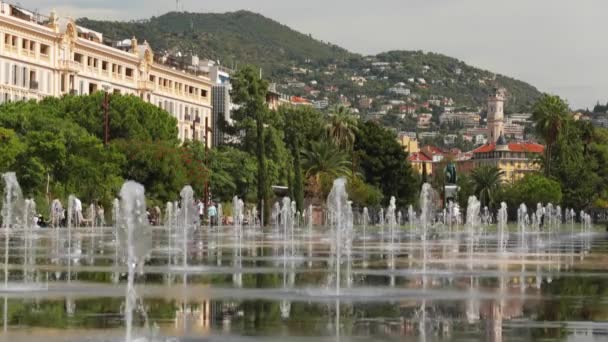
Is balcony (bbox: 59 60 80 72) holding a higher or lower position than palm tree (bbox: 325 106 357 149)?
higher

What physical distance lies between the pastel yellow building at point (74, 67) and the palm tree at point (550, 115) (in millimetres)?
33539

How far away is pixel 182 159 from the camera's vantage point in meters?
81.1

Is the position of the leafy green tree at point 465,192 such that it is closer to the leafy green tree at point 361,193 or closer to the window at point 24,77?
the leafy green tree at point 361,193

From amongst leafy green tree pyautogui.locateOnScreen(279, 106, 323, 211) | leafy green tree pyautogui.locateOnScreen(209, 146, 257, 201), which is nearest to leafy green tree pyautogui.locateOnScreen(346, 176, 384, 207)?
leafy green tree pyautogui.locateOnScreen(279, 106, 323, 211)

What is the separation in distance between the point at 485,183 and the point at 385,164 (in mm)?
53217

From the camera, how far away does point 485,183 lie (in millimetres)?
167500

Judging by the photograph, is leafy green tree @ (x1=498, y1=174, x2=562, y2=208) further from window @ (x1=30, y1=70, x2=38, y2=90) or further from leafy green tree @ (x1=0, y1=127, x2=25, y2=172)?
leafy green tree @ (x1=0, y1=127, x2=25, y2=172)

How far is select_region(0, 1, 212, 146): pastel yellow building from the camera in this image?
314 ft

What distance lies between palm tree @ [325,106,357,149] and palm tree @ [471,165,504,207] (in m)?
50.9

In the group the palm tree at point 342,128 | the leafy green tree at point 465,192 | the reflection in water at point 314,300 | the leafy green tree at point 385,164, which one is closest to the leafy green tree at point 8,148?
the reflection in water at point 314,300

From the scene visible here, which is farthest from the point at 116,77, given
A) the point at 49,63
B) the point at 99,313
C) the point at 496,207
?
the point at 99,313

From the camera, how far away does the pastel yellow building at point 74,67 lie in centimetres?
9581

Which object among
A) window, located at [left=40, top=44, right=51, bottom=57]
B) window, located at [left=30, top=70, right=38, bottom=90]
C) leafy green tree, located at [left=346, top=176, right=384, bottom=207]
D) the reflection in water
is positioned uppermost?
window, located at [left=40, top=44, right=51, bottom=57]

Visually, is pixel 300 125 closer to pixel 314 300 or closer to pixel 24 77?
pixel 24 77
